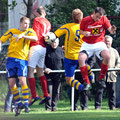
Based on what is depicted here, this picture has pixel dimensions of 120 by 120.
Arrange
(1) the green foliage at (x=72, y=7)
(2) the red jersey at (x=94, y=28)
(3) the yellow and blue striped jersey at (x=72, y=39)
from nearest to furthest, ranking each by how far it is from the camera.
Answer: (2) the red jersey at (x=94, y=28), (3) the yellow and blue striped jersey at (x=72, y=39), (1) the green foliage at (x=72, y=7)

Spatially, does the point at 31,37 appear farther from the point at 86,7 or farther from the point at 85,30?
the point at 86,7

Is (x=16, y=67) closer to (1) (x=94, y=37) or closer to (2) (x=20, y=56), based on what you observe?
(2) (x=20, y=56)

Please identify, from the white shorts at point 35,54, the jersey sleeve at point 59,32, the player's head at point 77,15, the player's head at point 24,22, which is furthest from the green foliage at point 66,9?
the player's head at point 24,22

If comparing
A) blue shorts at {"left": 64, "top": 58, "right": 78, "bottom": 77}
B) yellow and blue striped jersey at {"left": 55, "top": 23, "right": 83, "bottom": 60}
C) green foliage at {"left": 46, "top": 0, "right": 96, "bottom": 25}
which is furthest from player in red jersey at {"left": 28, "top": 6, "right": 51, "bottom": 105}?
green foliage at {"left": 46, "top": 0, "right": 96, "bottom": 25}

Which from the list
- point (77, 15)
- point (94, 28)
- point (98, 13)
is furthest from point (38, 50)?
point (98, 13)

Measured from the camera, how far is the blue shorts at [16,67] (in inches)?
469

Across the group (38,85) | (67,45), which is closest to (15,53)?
(67,45)

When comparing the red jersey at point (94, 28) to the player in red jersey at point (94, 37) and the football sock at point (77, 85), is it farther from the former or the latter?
the football sock at point (77, 85)

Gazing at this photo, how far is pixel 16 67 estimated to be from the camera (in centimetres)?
1198

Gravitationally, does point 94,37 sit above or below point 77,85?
above

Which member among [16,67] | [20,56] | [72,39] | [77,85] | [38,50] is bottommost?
[77,85]

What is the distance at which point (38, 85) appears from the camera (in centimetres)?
1948

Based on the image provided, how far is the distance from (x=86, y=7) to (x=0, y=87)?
5.12 meters

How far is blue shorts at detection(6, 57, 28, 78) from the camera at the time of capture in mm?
11922
